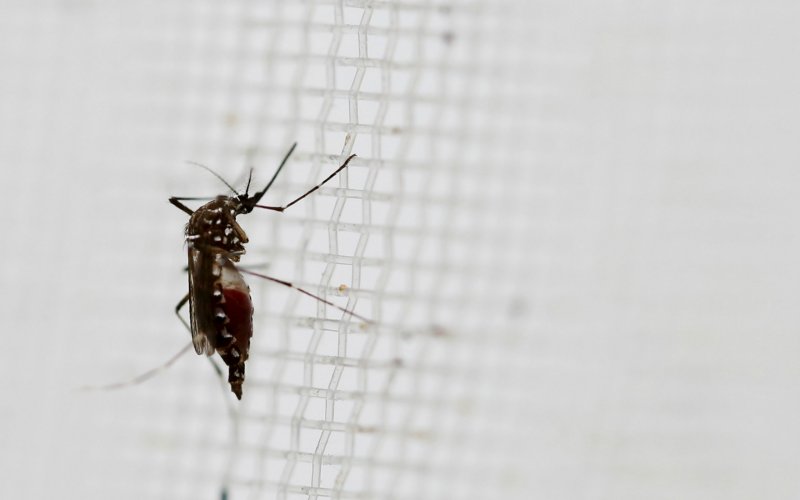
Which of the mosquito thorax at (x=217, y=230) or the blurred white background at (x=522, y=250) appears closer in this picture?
the mosquito thorax at (x=217, y=230)

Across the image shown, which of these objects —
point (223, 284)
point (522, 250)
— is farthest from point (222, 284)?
point (522, 250)

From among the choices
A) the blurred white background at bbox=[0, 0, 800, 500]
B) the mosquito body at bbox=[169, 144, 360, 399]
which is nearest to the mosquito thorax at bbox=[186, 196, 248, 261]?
the mosquito body at bbox=[169, 144, 360, 399]

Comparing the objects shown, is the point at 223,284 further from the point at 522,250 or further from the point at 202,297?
the point at 522,250

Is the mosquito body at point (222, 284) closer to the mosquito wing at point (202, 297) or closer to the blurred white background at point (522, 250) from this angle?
the mosquito wing at point (202, 297)

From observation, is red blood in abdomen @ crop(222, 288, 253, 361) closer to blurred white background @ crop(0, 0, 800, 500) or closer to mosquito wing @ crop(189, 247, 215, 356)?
mosquito wing @ crop(189, 247, 215, 356)

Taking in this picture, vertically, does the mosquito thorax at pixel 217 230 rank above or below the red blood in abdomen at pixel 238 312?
above

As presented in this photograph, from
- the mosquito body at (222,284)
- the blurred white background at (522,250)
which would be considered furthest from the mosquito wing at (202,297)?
the blurred white background at (522,250)
